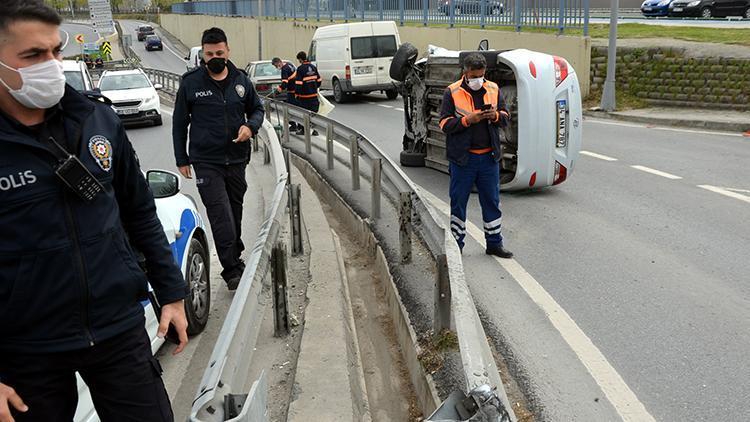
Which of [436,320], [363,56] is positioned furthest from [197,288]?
[363,56]

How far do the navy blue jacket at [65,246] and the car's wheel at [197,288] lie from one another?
2.69 metres

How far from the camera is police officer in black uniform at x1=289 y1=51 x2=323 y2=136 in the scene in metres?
15.2

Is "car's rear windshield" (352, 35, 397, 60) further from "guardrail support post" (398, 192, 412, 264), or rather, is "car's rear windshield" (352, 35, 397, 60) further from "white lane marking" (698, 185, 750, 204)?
"guardrail support post" (398, 192, 412, 264)

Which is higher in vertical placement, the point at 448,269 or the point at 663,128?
the point at 448,269

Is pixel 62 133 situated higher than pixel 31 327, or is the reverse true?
pixel 62 133

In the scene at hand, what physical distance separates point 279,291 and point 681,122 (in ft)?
44.4

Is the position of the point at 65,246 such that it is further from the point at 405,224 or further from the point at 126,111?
the point at 126,111

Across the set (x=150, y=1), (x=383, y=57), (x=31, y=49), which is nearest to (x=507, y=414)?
(x=31, y=49)

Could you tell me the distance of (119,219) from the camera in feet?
7.97

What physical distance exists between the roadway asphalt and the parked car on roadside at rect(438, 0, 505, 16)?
42.0ft

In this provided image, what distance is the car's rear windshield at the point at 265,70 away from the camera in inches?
959

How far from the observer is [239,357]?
2.70m

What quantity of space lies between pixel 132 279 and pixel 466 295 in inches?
66.9

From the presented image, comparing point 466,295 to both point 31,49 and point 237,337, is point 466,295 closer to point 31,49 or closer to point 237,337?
point 237,337
